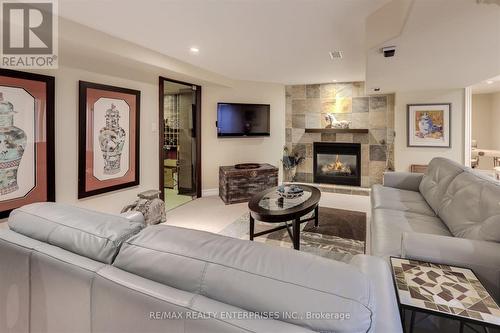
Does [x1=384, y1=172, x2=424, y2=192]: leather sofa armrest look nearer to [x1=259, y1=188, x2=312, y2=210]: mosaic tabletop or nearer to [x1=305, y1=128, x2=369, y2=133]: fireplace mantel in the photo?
[x1=259, y1=188, x2=312, y2=210]: mosaic tabletop

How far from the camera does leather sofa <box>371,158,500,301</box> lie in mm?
1486

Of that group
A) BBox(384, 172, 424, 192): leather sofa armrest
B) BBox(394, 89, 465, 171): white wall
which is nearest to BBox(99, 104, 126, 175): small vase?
BBox(384, 172, 424, 192): leather sofa armrest

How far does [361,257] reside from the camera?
1206 millimetres

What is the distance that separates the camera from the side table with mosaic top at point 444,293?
107cm

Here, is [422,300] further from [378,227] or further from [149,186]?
[149,186]

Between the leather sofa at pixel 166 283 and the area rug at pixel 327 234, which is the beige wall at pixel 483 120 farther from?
the leather sofa at pixel 166 283

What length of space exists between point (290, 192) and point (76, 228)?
252cm

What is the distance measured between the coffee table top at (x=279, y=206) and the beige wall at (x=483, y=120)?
24.2 feet

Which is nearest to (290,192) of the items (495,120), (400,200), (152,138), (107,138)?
(400,200)

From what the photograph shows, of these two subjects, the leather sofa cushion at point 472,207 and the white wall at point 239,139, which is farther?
the white wall at point 239,139

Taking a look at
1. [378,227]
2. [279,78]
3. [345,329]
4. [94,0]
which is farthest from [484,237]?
[279,78]

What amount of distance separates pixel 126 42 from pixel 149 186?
6.94 ft

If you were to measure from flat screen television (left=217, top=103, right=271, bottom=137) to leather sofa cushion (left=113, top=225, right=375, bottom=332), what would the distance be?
4.56 m

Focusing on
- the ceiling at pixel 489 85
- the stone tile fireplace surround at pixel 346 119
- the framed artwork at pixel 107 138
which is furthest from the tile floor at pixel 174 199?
the ceiling at pixel 489 85
